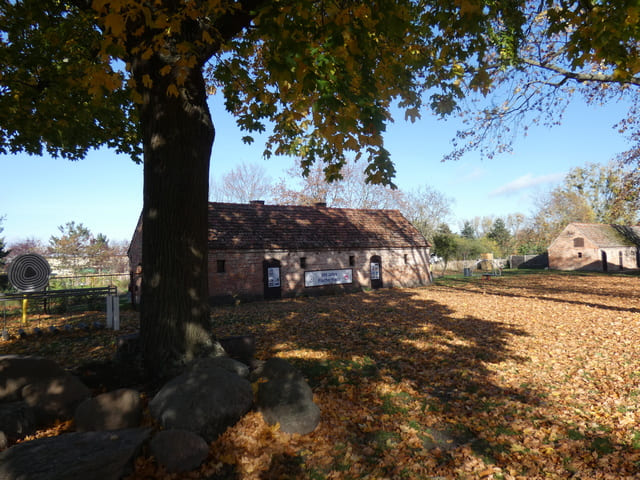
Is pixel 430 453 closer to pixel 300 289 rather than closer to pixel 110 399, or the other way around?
pixel 110 399

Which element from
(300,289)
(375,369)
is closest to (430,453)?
(375,369)

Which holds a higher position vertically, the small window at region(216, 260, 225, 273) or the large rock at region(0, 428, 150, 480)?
the small window at region(216, 260, 225, 273)

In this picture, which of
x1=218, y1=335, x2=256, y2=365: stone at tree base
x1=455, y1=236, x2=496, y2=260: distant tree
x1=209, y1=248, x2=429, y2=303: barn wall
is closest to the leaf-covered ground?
x1=218, y1=335, x2=256, y2=365: stone at tree base

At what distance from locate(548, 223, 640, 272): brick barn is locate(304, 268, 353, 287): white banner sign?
30.8 metres

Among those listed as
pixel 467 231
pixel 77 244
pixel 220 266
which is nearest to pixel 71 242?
pixel 77 244

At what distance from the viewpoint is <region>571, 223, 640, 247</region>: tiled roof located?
37656 mm

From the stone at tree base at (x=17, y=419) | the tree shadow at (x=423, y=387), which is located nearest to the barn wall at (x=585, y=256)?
the tree shadow at (x=423, y=387)

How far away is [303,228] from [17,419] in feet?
58.1

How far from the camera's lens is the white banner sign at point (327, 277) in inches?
800

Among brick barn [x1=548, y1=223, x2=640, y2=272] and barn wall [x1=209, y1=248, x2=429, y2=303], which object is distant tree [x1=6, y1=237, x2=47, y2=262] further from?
brick barn [x1=548, y1=223, x2=640, y2=272]

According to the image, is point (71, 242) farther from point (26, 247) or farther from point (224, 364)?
point (224, 364)

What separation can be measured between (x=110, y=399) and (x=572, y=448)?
18.2 ft

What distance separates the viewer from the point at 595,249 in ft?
121

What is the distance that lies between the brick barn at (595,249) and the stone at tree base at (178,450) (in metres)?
44.7
